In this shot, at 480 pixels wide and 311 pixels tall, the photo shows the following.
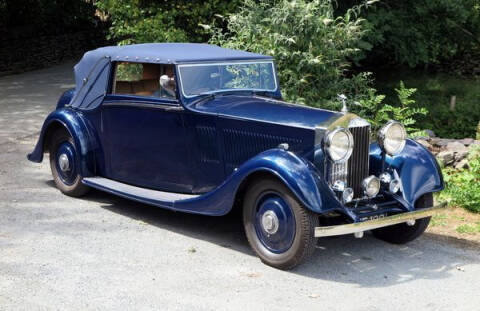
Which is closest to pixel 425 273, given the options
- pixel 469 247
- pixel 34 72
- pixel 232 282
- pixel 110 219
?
pixel 469 247

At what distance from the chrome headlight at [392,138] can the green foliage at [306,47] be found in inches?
110

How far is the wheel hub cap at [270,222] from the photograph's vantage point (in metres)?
5.35

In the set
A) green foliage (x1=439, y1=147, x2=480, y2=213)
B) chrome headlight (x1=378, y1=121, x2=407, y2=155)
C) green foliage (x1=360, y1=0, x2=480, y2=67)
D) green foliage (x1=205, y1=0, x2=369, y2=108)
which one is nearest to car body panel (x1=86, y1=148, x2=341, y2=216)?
chrome headlight (x1=378, y1=121, x2=407, y2=155)

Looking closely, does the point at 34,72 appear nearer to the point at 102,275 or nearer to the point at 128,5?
the point at 128,5

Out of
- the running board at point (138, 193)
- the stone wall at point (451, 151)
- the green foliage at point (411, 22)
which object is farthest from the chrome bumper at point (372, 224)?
the green foliage at point (411, 22)

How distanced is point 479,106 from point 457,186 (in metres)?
8.81

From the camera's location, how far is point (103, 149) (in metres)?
6.99

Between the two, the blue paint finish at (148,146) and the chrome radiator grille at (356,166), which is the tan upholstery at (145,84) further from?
the chrome radiator grille at (356,166)

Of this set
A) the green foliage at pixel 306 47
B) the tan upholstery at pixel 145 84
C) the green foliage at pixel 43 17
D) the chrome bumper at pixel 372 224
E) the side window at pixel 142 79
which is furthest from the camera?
the green foliage at pixel 43 17

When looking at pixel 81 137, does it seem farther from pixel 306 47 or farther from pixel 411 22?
pixel 411 22

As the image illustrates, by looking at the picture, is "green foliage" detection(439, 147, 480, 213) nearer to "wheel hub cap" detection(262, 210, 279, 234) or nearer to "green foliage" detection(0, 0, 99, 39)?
"wheel hub cap" detection(262, 210, 279, 234)

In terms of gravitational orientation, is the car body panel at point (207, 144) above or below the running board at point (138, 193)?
above

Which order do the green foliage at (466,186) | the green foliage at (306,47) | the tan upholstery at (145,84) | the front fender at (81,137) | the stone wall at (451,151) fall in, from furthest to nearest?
the green foliage at (306,47), the stone wall at (451,151), the green foliage at (466,186), the front fender at (81,137), the tan upholstery at (145,84)

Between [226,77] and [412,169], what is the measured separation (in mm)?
1980
